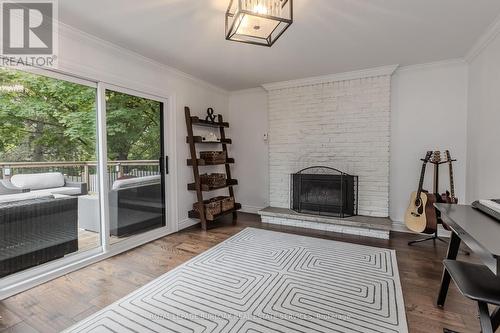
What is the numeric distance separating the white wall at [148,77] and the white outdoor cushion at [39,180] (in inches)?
40.7

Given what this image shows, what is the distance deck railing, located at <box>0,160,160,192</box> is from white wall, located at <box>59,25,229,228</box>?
0.45 meters

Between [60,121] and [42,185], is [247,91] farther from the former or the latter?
[42,185]

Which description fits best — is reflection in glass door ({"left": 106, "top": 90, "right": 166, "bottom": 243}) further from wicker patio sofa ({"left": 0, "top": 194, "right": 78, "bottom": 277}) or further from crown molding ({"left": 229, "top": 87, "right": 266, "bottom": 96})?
crown molding ({"left": 229, "top": 87, "right": 266, "bottom": 96})

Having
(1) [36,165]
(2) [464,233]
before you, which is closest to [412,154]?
(2) [464,233]

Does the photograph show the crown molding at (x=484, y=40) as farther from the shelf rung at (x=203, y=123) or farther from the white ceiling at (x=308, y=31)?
the shelf rung at (x=203, y=123)

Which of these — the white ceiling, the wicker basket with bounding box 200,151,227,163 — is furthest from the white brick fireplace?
the wicker basket with bounding box 200,151,227,163

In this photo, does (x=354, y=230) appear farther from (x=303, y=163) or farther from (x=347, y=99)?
(x=347, y=99)

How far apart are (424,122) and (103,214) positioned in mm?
4349

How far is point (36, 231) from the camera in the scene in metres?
2.38

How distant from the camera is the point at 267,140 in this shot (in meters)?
4.69

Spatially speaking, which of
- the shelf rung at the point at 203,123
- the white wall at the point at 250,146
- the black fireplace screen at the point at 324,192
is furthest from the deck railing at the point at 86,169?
the black fireplace screen at the point at 324,192

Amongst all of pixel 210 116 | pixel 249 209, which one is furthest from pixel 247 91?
pixel 249 209

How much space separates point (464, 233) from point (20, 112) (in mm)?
3428

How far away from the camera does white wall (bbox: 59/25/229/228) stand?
2.47 meters
